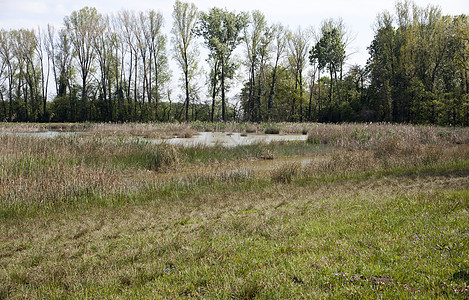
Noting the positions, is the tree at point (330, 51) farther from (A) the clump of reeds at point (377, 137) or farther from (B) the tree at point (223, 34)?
(A) the clump of reeds at point (377, 137)

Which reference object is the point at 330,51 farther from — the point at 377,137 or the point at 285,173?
the point at 285,173

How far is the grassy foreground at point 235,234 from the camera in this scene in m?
2.87

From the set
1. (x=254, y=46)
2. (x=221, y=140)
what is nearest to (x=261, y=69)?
(x=254, y=46)

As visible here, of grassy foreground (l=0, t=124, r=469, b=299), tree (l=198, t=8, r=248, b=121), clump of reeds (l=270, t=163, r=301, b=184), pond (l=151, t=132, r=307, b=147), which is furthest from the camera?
tree (l=198, t=8, r=248, b=121)

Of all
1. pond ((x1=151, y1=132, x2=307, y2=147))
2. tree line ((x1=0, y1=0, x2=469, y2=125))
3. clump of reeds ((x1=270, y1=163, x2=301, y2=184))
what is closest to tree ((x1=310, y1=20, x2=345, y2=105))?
tree line ((x1=0, y1=0, x2=469, y2=125))

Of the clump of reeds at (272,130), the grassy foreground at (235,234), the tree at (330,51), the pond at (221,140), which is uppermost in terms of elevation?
the tree at (330,51)

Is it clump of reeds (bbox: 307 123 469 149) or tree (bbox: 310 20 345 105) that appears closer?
clump of reeds (bbox: 307 123 469 149)

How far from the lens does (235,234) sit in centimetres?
428

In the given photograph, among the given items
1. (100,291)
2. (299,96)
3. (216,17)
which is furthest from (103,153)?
(299,96)

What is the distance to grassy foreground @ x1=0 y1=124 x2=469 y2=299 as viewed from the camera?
2.87 meters

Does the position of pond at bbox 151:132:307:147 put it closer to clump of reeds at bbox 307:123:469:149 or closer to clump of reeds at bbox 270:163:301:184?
clump of reeds at bbox 307:123:469:149

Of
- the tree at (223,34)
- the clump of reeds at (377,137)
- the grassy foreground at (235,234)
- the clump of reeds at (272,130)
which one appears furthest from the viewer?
the tree at (223,34)

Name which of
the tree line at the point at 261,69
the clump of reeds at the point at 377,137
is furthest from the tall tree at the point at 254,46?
the clump of reeds at the point at 377,137

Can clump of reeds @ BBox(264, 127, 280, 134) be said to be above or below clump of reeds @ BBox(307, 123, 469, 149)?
above
